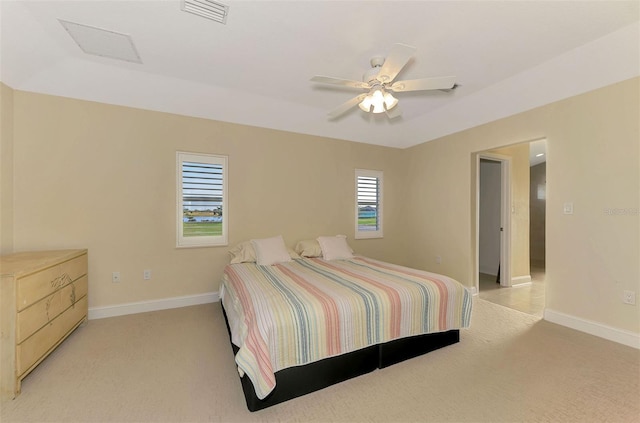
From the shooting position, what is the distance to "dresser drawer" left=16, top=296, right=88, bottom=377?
187 centimetres

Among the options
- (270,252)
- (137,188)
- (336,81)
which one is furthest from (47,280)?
(336,81)

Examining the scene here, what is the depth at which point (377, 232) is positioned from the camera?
500 cm

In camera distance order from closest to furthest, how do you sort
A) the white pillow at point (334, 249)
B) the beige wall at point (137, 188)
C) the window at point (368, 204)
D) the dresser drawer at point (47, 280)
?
1. the dresser drawer at point (47, 280)
2. the beige wall at point (137, 188)
3. the white pillow at point (334, 249)
4. the window at point (368, 204)

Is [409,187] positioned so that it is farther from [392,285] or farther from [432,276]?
[392,285]

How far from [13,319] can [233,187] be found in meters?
2.45

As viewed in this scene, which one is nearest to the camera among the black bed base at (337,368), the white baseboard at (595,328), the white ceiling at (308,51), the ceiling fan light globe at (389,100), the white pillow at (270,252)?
the black bed base at (337,368)

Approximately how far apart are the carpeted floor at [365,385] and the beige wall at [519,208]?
1.97m

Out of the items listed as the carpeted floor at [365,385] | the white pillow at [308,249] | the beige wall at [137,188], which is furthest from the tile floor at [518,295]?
the beige wall at [137,188]

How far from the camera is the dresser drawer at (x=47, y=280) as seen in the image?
1.89 metres

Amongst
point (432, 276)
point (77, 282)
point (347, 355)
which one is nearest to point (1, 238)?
point (77, 282)

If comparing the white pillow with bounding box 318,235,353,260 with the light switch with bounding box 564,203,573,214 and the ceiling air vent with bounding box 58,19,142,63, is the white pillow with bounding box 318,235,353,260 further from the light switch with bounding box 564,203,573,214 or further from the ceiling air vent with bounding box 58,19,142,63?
the ceiling air vent with bounding box 58,19,142,63

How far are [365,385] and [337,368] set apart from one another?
9.3 inches

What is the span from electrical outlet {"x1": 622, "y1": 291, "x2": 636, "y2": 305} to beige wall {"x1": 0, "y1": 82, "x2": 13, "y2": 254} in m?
6.15

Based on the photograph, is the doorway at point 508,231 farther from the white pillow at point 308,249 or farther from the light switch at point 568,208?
the white pillow at point 308,249
